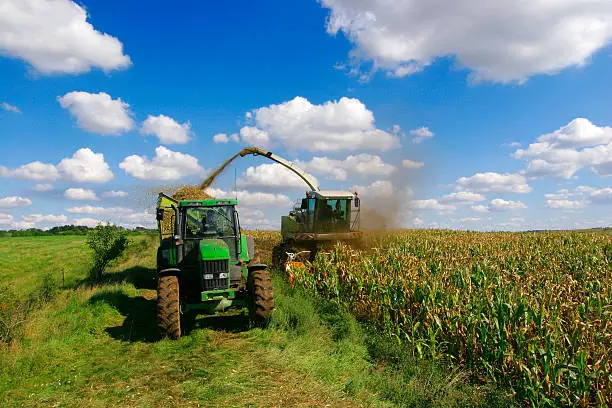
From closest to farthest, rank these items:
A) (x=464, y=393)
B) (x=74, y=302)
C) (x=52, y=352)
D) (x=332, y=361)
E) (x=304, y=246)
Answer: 1. (x=464, y=393)
2. (x=332, y=361)
3. (x=52, y=352)
4. (x=74, y=302)
5. (x=304, y=246)

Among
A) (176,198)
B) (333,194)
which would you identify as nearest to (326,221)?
(333,194)

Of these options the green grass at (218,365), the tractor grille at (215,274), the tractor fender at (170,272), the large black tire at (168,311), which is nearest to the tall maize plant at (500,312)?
the green grass at (218,365)

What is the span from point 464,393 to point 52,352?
743 cm

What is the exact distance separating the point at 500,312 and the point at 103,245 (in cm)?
1610

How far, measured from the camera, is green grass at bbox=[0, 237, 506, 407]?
572 cm

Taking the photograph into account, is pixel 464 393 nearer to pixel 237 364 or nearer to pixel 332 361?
pixel 332 361

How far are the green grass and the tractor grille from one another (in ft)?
3.58

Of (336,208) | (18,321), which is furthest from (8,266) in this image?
(336,208)

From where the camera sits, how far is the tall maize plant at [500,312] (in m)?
5.68

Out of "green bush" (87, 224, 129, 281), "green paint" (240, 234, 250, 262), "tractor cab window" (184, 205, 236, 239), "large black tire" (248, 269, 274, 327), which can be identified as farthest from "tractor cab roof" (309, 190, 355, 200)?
"green bush" (87, 224, 129, 281)

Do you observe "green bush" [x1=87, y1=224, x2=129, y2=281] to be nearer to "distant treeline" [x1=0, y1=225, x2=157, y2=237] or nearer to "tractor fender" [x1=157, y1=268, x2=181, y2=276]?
"tractor fender" [x1=157, y1=268, x2=181, y2=276]

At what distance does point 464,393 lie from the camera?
599 centimetres

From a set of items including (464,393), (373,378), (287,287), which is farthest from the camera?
(287,287)

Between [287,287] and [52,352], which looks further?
[287,287]
